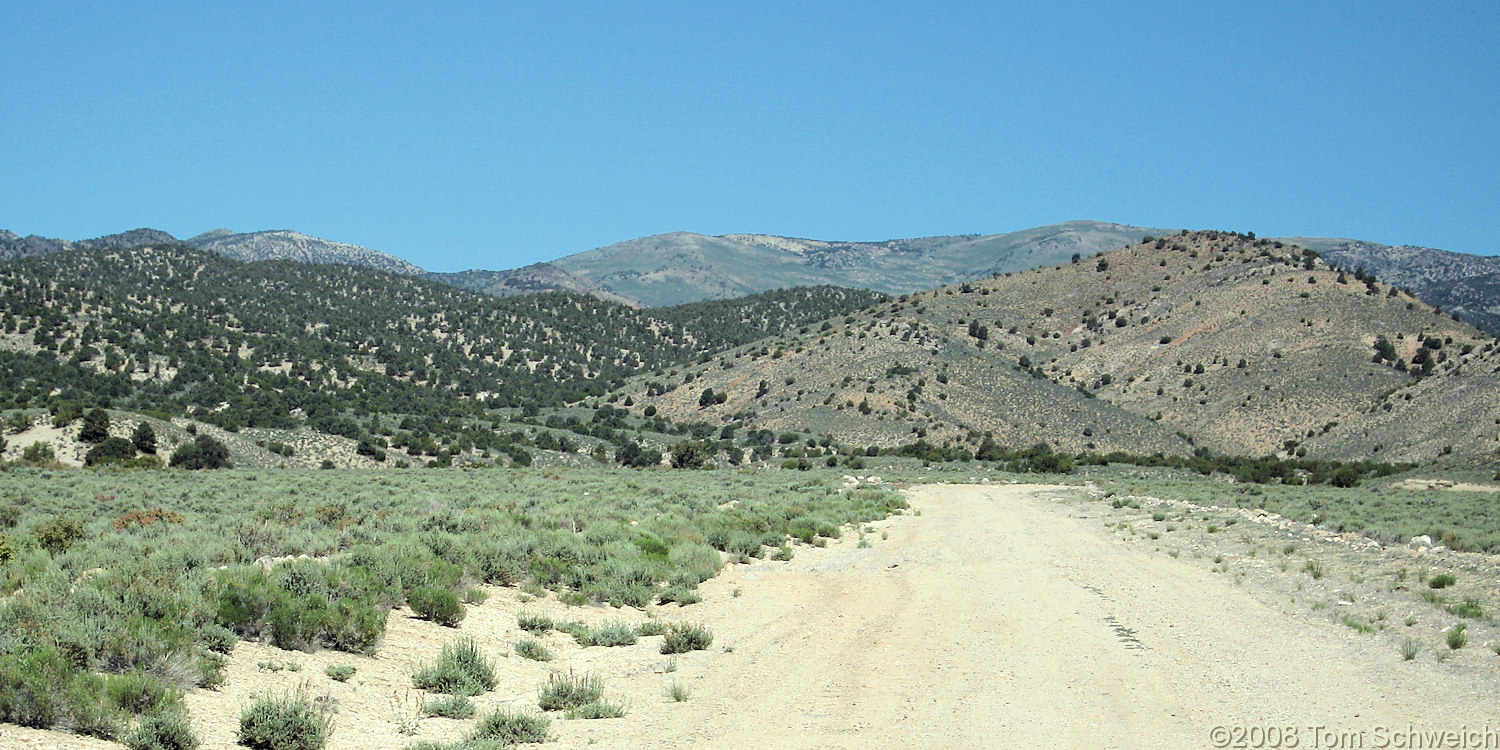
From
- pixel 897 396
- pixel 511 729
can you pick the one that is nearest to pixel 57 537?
pixel 511 729

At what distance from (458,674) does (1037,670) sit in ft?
19.2

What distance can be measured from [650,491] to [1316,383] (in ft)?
215

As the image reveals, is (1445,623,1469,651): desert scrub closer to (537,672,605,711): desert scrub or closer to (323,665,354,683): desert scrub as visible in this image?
(537,672,605,711): desert scrub

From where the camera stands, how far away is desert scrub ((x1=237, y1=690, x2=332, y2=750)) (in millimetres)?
7332

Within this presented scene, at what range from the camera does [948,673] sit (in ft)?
33.4

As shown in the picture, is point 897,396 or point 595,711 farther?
point 897,396

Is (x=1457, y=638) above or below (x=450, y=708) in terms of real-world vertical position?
above

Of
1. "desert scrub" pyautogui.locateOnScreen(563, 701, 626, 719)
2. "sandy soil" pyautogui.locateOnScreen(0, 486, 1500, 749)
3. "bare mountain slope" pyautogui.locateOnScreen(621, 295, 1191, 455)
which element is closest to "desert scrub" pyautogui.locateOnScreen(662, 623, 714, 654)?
"sandy soil" pyautogui.locateOnScreen(0, 486, 1500, 749)

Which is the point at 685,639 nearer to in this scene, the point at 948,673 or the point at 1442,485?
the point at 948,673

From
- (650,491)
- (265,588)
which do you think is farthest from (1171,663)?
(650,491)

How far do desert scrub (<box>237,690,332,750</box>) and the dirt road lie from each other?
2.23m

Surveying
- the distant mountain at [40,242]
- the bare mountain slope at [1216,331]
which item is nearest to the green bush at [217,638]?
the bare mountain slope at [1216,331]

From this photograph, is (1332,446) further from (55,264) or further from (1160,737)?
(55,264)

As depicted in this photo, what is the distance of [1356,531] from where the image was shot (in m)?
20.9
